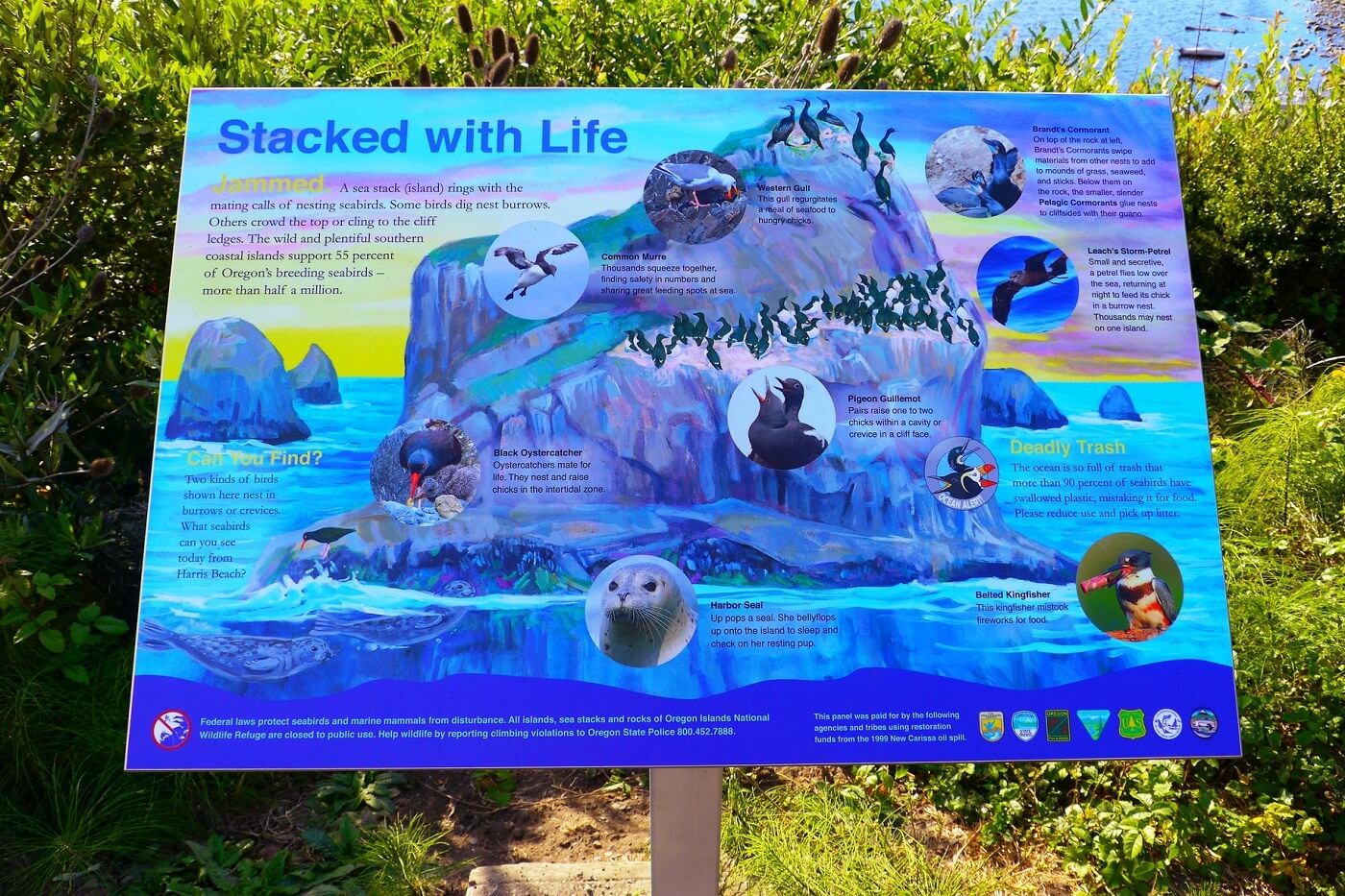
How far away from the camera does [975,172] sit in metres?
2.08

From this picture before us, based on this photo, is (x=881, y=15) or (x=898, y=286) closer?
(x=898, y=286)

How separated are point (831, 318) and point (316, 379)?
1048mm

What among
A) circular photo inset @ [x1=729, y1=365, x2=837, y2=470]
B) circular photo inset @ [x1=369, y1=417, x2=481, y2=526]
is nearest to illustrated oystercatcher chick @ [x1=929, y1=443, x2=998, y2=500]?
circular photo inset @ [x1=729, y1=365, x2=837, y2=470]

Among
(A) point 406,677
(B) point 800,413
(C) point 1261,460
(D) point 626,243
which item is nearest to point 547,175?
(D) point 626,243

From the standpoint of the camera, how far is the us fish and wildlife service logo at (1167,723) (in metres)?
1.83

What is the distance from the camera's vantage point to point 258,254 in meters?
1.99

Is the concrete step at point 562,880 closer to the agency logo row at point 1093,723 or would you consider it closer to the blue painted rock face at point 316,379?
the agency logo row at point 1093,723

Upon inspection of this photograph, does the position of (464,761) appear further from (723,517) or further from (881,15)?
(881,15)

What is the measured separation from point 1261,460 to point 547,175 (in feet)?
8.87

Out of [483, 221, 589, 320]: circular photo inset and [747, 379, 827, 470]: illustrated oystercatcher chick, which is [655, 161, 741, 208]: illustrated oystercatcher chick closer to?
[483, 221, 589, 320]: circular photo inset

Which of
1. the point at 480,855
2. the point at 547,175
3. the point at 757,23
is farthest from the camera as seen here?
the point at 757,23

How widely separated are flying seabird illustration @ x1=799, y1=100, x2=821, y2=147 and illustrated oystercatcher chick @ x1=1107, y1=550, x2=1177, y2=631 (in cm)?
106

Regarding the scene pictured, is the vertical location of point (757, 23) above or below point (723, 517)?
above

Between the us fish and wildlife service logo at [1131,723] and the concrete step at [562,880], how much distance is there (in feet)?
4.48
